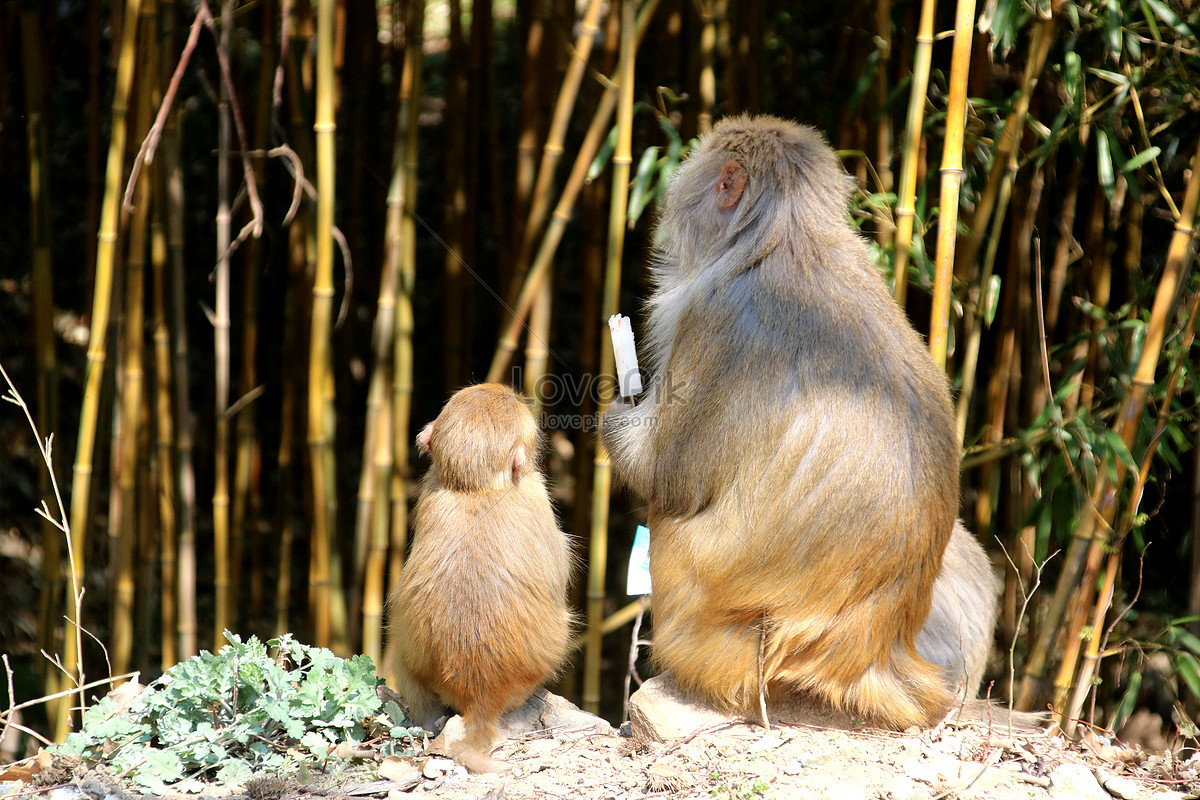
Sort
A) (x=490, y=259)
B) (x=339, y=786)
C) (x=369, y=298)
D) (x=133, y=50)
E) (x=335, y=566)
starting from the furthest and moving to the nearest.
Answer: (x=490, y=259), (x=369, y=298), (x=335, y=566), (x=133, y=50), (x=339, y=786)

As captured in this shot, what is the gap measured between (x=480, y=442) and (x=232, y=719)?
42.2 inches

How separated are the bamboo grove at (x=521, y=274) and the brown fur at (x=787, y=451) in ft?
1.11

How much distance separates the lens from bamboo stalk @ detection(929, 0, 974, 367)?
3.21 metres

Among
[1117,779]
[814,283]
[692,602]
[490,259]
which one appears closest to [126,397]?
[692,602]

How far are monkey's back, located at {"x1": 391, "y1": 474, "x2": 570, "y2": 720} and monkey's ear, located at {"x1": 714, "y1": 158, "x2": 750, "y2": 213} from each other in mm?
1039

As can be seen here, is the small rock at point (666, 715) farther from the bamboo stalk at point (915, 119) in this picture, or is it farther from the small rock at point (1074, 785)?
the bamboo stalk at point (915, 119)

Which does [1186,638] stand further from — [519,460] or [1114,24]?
[519,460]

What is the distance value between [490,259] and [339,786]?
4.09m

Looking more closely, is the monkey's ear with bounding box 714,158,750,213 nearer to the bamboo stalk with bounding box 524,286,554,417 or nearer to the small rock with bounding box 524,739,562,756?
the bamboo stalk with bounding box 524,286,554,417

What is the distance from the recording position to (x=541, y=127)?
4512 mm

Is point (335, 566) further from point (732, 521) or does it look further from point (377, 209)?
point (377, 209)

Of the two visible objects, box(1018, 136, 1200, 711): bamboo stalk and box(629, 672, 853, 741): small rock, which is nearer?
box(629, 672, 853, 741): small rock

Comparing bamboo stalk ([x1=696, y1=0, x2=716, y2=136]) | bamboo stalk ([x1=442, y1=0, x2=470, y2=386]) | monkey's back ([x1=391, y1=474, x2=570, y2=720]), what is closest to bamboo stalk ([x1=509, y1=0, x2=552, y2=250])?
bamboo stalk ([x1=442, y1=0, x2=470, y2=386])

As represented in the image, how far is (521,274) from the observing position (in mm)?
4145
